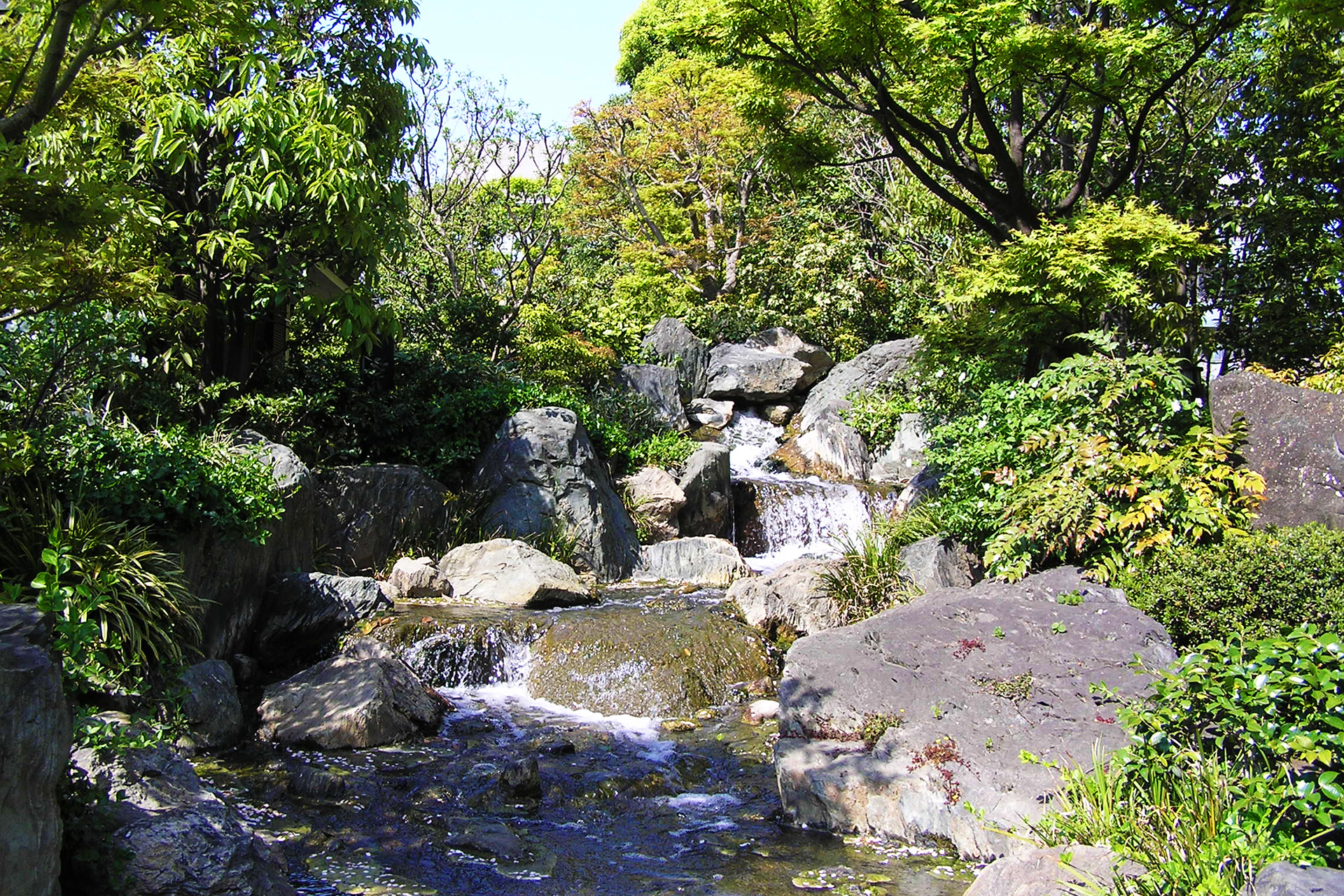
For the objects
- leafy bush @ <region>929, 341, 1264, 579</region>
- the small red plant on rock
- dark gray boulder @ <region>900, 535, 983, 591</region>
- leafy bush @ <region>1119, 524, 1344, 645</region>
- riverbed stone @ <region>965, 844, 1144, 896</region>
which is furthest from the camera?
dark gray boulder @ <region>900, 535, 983, 591</region>

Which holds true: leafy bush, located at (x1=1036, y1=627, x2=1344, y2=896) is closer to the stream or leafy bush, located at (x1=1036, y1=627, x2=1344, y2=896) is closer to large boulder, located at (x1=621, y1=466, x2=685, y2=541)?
the stream

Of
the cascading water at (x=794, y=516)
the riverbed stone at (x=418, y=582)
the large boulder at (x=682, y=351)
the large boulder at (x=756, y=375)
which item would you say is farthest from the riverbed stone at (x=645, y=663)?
the large boulder at (x=756, y=375)

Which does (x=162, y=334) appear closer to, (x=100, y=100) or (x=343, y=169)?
(x=343, y=169)

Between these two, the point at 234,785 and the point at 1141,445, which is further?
the point at 1141,445

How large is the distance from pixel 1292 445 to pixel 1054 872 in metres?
5.22

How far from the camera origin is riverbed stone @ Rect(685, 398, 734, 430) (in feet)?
64.8

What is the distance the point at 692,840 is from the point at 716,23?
8.77 metres

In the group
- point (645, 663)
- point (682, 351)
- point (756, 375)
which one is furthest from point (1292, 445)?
point (682, 351)

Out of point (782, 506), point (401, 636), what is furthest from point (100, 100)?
point (782, 506)

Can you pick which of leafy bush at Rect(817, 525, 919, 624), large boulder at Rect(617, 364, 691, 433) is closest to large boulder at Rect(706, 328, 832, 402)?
large boulder at Rect(617, 364, 691, 433)

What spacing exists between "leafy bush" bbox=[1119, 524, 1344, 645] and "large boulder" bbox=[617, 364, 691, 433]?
1162cm

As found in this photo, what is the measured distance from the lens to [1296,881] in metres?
3.64

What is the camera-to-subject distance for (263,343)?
12289 millimetres

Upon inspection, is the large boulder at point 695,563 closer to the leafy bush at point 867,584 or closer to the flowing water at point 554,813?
the leafy bush at point 867,584
